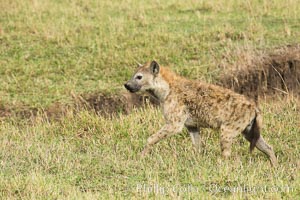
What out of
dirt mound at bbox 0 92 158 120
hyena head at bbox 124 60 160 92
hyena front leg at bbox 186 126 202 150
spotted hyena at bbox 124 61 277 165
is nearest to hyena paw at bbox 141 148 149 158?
spotted hyena at bbox 124 61 277 165

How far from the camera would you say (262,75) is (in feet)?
40.9

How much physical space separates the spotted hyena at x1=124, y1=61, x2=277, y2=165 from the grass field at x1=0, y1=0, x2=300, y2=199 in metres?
0.21

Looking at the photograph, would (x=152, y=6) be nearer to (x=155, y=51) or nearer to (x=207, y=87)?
(x=155, y=51)

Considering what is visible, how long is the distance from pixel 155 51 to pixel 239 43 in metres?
1.41

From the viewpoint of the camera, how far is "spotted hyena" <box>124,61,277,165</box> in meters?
8.30

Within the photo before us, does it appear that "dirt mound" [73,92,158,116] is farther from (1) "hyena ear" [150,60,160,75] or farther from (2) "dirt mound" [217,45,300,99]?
(1) "hyena ear" [150,60,160,75]

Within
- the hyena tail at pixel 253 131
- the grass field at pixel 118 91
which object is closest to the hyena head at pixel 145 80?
the grass field at pixel 118 91

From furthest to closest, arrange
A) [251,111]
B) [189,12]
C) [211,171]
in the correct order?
[189,12] < [251,111] < [211,171]

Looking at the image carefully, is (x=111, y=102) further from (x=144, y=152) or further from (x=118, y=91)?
(x=144, y=152)

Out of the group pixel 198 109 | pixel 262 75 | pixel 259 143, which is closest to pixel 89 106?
pixel 262 75

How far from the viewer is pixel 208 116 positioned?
334 inches

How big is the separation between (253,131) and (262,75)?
4221 millimetres

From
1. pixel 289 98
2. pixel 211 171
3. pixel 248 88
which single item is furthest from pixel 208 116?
pixel 248 88

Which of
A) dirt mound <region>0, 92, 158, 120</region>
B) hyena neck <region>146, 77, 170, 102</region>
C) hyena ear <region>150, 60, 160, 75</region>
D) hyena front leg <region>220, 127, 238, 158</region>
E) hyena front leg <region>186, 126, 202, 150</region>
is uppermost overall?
hyena ear <region>150, 60, 160, 75</region>
